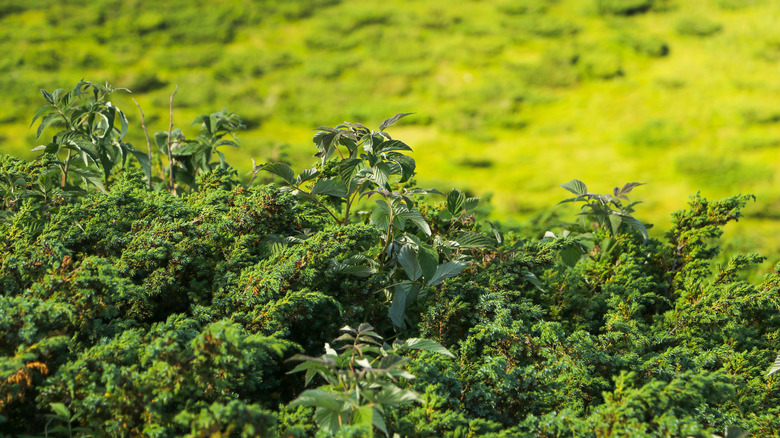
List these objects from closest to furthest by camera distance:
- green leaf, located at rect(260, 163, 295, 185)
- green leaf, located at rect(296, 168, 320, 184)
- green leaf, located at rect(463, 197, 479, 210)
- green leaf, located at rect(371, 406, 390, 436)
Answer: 1. green leaf, located at rect(371, 406, 390, 436)
2. green leaf, located at rect(260, 163, 295, 185)
3. green leaf, located at rect(296, 168, 320, 184)
4. green leaf, located at rect(463, 197, 479, 210)

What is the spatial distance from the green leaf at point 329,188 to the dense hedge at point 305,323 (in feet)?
0.26

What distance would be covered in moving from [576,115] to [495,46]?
2110mm

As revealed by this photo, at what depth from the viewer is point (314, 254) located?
150 cm

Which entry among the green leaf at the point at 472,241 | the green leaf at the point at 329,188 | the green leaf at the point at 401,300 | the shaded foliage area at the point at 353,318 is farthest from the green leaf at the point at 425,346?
the green leaf at the point at 329,188

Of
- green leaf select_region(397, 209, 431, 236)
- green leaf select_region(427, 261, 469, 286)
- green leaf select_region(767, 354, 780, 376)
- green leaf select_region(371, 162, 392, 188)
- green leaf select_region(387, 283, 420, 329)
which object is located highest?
green leaf select_region(371, 162, 392, 188)

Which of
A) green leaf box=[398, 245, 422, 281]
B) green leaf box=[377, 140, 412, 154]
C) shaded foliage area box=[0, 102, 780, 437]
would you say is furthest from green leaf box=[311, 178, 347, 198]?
green leaf box=[398, 245, 422, 281]

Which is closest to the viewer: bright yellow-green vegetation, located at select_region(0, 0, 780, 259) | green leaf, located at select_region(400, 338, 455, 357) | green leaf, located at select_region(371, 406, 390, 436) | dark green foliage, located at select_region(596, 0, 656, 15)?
green leaf, located at select_region(371, 406, 390, 436)

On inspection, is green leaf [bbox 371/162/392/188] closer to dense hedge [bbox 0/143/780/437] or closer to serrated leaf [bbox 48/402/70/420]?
dense hedge [bbox 0/143/780/437]

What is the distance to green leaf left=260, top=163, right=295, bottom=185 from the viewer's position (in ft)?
5.28

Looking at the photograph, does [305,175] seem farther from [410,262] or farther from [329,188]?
[410,262]

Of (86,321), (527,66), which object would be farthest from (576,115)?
(86,321)

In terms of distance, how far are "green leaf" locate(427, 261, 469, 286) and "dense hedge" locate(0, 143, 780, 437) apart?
0.08 m

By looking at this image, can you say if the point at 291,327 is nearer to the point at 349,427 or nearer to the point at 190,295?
the point at 190,295

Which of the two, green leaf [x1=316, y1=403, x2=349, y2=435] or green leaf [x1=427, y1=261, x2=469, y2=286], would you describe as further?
green leaf [x1=427, y1=261, x2=469, y2=286]
